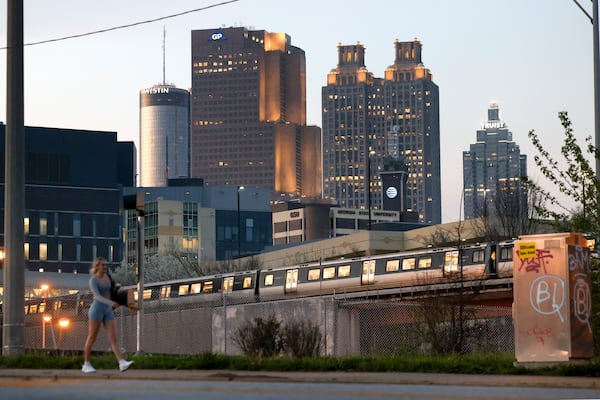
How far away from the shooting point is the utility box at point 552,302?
63.9 feet

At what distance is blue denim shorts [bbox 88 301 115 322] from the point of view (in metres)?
19.8

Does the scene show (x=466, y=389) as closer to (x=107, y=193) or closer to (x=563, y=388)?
(x=563, y=388)

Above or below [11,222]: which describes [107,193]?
above

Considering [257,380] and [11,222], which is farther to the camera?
[11,222]

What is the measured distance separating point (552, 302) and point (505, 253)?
3575 cm

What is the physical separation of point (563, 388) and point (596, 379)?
1171mm

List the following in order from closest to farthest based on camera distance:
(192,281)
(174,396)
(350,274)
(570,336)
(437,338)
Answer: (174,396)
(570,336)
(437,338)
(350,274)
(192,281)

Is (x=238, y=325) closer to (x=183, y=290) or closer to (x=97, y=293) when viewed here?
(x=97, y=293)

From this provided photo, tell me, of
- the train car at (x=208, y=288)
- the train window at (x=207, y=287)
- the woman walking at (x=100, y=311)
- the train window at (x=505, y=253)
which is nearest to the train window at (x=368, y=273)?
the train car at (x=208, y=288)

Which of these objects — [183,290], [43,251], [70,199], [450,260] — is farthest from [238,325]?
[70,199]

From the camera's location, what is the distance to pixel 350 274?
63.0 metres

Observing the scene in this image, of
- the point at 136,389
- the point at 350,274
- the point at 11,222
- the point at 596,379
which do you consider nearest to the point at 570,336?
the point at 596,379

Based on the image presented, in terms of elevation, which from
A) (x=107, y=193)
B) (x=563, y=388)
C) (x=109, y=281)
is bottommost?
(x=563, y=388)

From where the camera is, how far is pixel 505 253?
55.0m
